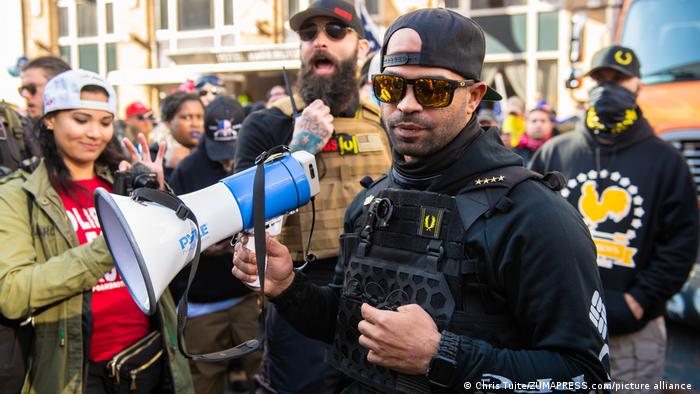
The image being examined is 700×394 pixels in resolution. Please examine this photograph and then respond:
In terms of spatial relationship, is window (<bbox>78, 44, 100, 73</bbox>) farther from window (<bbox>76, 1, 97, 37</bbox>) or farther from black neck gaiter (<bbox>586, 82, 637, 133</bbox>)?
black neck gaiter (<bbox>586, 82, 637, 133</bbox>)

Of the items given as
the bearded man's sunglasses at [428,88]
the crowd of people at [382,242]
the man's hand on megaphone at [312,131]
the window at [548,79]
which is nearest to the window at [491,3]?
the window at [548,79]

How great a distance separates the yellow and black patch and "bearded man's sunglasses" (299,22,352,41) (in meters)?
1.50

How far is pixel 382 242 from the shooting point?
179cm

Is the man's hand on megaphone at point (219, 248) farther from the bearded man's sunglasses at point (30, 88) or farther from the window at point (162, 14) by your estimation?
the window at point (162, 14)

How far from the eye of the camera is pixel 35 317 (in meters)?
2.43

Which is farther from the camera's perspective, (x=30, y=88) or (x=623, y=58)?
(x=30, y=88)

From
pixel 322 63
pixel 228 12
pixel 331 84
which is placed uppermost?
pixel 228 12

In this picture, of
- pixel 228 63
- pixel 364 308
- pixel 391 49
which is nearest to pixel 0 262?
pixel 364 308

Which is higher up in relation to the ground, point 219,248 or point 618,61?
point 618,61

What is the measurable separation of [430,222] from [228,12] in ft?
57.5

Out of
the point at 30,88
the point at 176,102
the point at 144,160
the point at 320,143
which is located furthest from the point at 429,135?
the point at 30,88

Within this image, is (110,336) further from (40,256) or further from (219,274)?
(219,274)

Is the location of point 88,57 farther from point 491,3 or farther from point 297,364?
point 297,364

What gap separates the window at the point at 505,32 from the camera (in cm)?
1574
